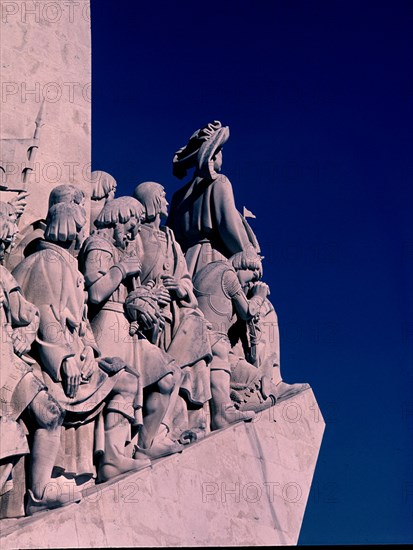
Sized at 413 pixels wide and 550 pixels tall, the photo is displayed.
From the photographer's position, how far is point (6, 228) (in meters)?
8.88

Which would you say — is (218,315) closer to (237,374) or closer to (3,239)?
(237,374)

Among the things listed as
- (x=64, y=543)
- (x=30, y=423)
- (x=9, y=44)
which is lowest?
(x=64, y=543)

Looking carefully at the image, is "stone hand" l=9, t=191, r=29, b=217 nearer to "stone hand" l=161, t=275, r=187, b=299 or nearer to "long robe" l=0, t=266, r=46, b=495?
"long robe" l=0, t=266, r=46, b=495

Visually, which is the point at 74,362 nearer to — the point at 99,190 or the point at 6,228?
the point at 6,228

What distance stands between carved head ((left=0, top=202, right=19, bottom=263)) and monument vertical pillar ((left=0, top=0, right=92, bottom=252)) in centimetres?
110

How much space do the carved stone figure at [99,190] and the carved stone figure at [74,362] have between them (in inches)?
45.5

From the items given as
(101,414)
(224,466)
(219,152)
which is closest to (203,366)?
(224,466)

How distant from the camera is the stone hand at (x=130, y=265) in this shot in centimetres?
1008

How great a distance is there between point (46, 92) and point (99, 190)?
2.88 ft

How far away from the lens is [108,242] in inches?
399

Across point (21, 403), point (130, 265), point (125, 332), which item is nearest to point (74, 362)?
point (21, 403)

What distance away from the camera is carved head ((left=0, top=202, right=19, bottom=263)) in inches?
349

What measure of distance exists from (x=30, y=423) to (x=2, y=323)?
0.68 meters

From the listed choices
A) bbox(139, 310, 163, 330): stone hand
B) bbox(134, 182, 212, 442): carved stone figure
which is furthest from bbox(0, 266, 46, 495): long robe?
bbox(134, 182, 212, 442): carved stone figure
